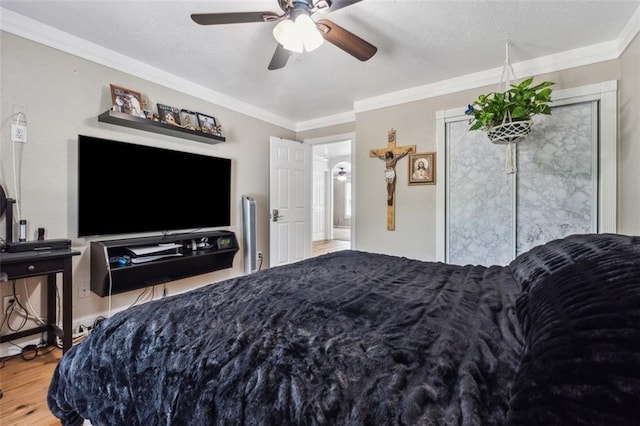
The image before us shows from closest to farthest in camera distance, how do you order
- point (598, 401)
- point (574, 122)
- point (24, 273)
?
point (598, 401) < point (24, 273) < point (574, 122)

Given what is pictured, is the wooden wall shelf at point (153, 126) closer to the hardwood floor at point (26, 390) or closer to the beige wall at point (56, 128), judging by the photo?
the beige wall at point (56, 128)

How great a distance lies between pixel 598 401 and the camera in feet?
1.35

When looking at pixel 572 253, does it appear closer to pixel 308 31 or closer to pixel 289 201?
pixel 308 31

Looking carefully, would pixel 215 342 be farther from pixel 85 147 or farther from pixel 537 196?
pixel 537 196

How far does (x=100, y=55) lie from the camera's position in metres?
2.48

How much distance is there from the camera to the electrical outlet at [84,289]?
7.91ft

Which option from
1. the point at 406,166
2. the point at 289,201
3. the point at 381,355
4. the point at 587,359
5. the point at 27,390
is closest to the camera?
the point at 587,359

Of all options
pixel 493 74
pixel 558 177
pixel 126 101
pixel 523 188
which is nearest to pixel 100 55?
pixel 126 101

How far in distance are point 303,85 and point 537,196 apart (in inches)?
104

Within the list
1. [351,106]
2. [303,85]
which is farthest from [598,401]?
[351,106]

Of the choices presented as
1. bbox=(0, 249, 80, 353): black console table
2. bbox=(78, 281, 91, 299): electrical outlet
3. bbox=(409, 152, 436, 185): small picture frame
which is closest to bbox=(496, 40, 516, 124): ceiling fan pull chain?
bbox=(409, 152, 436, 185): small picture frame

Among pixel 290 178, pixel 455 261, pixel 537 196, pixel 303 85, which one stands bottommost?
pixel 455 261

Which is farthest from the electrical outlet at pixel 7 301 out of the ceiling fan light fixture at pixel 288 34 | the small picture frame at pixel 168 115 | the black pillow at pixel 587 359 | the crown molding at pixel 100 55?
the black pillow at pixel 587 359

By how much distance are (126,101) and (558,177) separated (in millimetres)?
3996
